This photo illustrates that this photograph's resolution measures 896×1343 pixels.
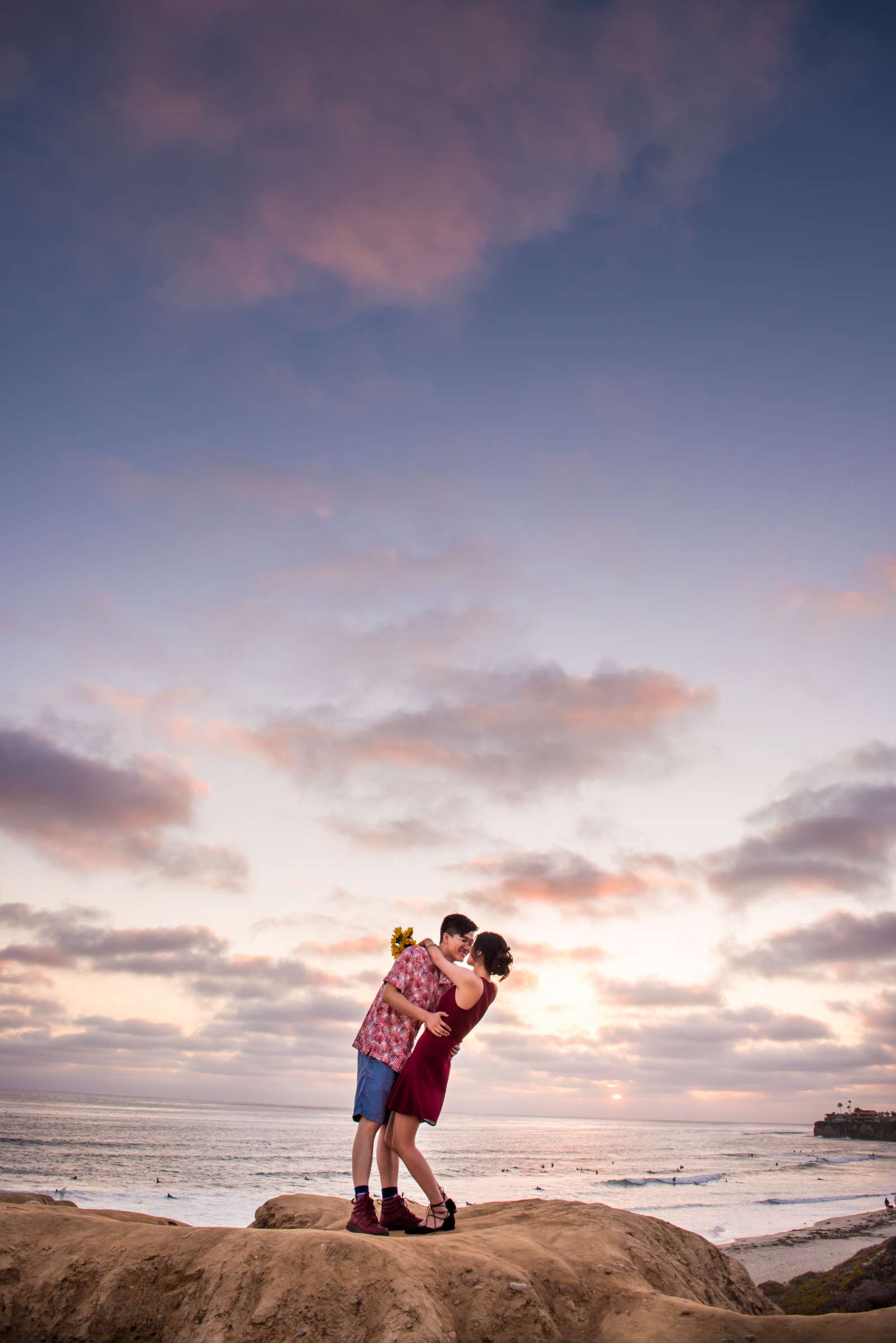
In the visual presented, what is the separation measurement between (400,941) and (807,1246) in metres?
20.6

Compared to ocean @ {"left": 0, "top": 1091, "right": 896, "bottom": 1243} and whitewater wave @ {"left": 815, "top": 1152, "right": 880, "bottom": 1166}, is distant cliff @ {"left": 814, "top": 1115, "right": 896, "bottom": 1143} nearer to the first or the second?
ocean @ {"left": 0, "top": 1091, "right": 896, "bottom": 1243}

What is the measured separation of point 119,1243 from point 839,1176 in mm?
58727

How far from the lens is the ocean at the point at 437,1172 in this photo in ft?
96.5

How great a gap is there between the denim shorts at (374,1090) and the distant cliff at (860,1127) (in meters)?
133

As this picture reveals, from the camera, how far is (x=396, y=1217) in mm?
6887

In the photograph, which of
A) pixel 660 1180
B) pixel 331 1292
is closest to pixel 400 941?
pixel 331 1292

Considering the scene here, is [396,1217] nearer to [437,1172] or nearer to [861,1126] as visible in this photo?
[437,1172]

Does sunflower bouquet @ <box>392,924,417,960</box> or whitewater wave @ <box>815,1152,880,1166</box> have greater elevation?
sunflower bouquet @ <box>392,924,417,960</box>

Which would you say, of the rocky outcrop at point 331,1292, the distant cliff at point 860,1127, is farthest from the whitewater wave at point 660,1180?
the distant cliff at point 860,1127

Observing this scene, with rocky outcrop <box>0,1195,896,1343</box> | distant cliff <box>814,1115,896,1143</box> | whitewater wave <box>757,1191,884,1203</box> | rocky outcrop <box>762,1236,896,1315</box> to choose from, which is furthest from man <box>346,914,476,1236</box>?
distant cliff <box>814,1115,896,1143</box>

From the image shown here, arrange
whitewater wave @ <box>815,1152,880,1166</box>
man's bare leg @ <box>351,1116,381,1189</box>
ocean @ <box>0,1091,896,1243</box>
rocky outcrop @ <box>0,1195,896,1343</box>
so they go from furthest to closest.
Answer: whitewater wave @ <box>815,1152,880,1166</box>
ocean @ <box>0,1091,896,1243</box>
man's bare leg @ <box>351,1116,381,1189</box>
rocky outcrop @ <box>0,1195,896,1343</box>

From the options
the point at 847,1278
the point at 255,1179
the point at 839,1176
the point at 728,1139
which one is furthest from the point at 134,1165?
the point at 728,1139

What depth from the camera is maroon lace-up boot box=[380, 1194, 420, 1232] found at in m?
6.86

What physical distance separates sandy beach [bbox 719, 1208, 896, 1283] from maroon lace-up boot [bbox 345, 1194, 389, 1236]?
13.3 metres
